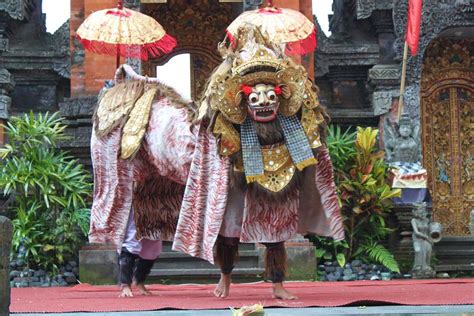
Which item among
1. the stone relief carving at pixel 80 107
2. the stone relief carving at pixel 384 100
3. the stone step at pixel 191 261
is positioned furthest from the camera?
the stone relief carving at pixel 384 100

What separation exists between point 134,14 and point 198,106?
3803 millimetres

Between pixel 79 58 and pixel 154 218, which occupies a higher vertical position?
pixel 79 58

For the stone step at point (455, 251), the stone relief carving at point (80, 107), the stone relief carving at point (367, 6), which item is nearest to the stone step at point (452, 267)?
the stone step at point (455, 251)

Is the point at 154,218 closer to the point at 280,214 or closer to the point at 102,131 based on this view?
the point at 102,131

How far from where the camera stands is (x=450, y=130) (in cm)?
1428

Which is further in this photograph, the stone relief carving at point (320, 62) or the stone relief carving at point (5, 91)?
the stone relief carving at point (320, 62)

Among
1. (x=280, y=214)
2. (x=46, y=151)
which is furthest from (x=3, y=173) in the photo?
(x=280, y=214)

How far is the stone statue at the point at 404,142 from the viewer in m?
12.5

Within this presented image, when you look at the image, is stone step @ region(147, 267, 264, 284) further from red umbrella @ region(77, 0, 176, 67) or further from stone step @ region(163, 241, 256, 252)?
red umbrella @ region(77, 0, 176, 67)

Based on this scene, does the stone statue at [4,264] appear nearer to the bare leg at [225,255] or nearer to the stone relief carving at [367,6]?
the bare leg at [225,255]

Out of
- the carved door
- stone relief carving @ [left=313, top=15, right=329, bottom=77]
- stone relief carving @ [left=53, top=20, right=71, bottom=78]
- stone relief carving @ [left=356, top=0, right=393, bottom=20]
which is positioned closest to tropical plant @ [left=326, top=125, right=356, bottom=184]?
stone relief carving @ [left=313, top=15, right=329, bottom=77]

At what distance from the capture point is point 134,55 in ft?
38.9

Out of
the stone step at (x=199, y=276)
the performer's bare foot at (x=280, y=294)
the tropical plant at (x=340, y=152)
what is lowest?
the performer's bare foot at (x=280, y=294)

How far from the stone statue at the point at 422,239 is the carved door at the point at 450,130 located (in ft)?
7.84
